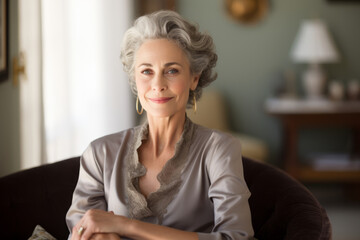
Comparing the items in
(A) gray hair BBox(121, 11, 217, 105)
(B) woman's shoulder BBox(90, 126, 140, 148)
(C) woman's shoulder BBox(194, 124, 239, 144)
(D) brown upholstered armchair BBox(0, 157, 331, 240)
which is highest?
(A) gray hair BBox(121, 11, 217, 105)

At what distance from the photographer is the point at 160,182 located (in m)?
1.75

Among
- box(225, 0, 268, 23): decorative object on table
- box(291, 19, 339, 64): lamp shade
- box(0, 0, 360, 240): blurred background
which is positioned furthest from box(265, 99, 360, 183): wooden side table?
box(225, 0, 268, 23): decorative object on table

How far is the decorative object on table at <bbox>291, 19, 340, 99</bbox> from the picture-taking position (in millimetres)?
4816

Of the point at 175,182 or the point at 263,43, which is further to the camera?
the point at 263,43

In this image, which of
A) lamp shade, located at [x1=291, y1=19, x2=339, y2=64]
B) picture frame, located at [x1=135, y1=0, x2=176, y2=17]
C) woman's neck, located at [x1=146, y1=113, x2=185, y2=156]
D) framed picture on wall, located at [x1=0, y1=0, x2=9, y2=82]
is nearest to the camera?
woman's neck, located at [x1=146, y1=113, x2=185, y2=156]

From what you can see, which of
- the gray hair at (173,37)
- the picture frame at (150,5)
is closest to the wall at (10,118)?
the gray hair at (173,37)

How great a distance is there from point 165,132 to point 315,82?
11.1 ft

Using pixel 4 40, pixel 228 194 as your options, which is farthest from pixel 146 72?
pixel 4 40

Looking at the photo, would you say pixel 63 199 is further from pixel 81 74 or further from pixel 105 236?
pixel 81 74

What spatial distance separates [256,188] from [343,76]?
348 centimetres

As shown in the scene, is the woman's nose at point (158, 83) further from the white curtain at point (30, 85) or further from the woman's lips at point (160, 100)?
the white curtain at point (30, 85)

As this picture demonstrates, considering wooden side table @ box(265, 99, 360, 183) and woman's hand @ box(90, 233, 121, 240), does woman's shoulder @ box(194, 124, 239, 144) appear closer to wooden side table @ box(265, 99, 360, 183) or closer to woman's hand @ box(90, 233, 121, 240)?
woman's hand @ box(90, 233, 121, 240)

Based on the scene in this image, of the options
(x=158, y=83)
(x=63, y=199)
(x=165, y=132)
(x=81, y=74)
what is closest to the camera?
(x=158, y=83)

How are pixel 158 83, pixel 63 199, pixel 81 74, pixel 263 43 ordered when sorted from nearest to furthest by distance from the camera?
1. pixel 158 83
2. pixel 63 199
3. pixel 81 74
4. pixel 263 43
